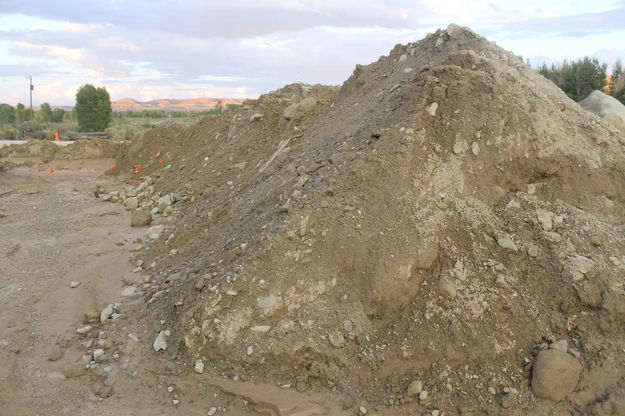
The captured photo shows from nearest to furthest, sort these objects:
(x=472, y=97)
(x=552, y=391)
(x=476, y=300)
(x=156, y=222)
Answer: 1. (x=552, y=391)
2. (x=476, y=300)
3. (x=472, y=97)
4. (x=156, y=222)

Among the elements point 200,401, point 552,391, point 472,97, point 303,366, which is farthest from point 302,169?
point 552,391

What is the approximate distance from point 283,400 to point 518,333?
1831mm

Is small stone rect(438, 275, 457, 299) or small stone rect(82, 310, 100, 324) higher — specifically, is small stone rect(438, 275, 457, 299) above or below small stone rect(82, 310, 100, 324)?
above

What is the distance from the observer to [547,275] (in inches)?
143

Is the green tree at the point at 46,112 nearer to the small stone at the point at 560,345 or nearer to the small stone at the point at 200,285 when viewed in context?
the small stone at the point at 200,285

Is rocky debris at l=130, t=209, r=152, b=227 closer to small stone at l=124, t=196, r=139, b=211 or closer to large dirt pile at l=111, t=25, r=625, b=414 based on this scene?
small stone at l=124, t=196, r=139, b=211

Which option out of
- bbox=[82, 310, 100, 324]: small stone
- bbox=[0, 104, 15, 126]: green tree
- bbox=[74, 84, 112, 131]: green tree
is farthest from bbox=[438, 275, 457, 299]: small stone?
bbox=[0, 104, 15, 126]: green tree

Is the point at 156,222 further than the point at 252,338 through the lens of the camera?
Yes

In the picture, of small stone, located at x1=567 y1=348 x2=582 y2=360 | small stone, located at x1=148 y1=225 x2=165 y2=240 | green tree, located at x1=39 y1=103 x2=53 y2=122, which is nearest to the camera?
small stone, located at x1=567 y1=348 x2=582 y2=360

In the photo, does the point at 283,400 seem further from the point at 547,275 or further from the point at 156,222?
the point at 156,222

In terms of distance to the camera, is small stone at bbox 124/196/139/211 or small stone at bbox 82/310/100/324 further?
small stone at bbox 124/196/139/211

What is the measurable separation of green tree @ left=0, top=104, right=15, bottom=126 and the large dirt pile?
34210mm

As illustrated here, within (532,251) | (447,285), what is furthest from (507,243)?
(447,285)

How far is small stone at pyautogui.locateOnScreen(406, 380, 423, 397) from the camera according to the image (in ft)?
10.7
